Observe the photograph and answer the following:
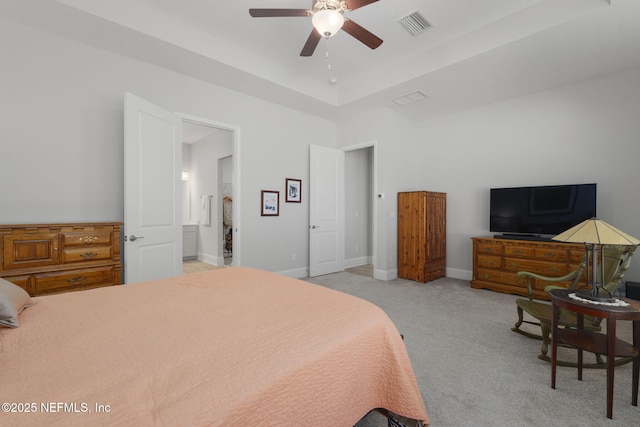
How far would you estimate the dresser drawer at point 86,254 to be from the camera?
2469 millimetres

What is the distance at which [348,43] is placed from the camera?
3.49m

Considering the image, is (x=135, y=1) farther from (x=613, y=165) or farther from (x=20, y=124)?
(x=613, y=165)

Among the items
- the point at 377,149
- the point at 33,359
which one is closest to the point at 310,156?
the point at 377,149

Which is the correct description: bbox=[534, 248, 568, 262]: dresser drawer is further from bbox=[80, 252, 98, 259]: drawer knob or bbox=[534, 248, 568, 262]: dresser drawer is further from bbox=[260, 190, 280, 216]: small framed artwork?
bbox=[80, 252, 98, 259]: drawer knob

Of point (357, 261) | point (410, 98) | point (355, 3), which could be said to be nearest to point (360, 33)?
point (355, 3)

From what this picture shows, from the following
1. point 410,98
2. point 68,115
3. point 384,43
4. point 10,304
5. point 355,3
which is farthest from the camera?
point 410,98

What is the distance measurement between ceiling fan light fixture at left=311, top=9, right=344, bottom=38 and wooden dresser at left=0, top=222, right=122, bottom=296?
2613 millimetres

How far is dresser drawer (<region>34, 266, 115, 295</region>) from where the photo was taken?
235cm

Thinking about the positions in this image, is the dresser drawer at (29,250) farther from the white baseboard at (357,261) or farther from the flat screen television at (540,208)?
the flat screen television at (540,208)

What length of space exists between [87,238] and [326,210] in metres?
3.55

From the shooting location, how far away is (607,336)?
5.32ft

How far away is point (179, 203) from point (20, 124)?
5.06 ft

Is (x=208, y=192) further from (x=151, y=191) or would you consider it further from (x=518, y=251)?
(x=518, y=251)

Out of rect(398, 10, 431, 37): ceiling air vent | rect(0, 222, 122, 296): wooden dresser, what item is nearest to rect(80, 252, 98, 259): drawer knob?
rect(0, 222, 122, 296): wooden dresser
